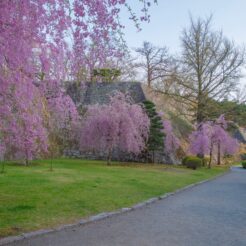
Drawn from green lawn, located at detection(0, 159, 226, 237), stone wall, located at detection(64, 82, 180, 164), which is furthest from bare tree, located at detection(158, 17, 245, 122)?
green lawn, located at detection(0, 159, 226, 237)

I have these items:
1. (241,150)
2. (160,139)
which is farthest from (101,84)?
(241,150)

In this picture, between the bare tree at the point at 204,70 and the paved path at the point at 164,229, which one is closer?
the paved path at the point at 164,229

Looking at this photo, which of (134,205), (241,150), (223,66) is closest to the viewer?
(134,205)

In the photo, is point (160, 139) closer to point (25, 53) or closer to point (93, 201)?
point (93, 201)

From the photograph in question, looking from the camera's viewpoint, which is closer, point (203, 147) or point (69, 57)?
point (69, 57)

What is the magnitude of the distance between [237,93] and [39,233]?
33154mm

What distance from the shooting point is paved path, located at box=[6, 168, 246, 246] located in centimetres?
628

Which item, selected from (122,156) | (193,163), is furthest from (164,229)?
(122,156)

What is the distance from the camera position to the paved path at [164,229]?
6.28 metres

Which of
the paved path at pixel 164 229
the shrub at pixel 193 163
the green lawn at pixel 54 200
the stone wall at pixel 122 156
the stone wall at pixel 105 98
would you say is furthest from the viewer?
the stone wall at pixel 105 98

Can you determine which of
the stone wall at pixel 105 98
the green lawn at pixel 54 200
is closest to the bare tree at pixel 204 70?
the stone wall at pixel 105 98

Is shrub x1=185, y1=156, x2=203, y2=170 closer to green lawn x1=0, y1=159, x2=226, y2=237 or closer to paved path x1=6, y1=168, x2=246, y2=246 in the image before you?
green lawn x1=0, y1=159, x2=226, y2=237

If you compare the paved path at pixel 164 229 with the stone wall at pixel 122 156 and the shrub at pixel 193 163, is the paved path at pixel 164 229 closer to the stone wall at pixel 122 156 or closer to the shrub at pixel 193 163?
the shrub at pixel 193 163

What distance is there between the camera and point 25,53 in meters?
5.39
